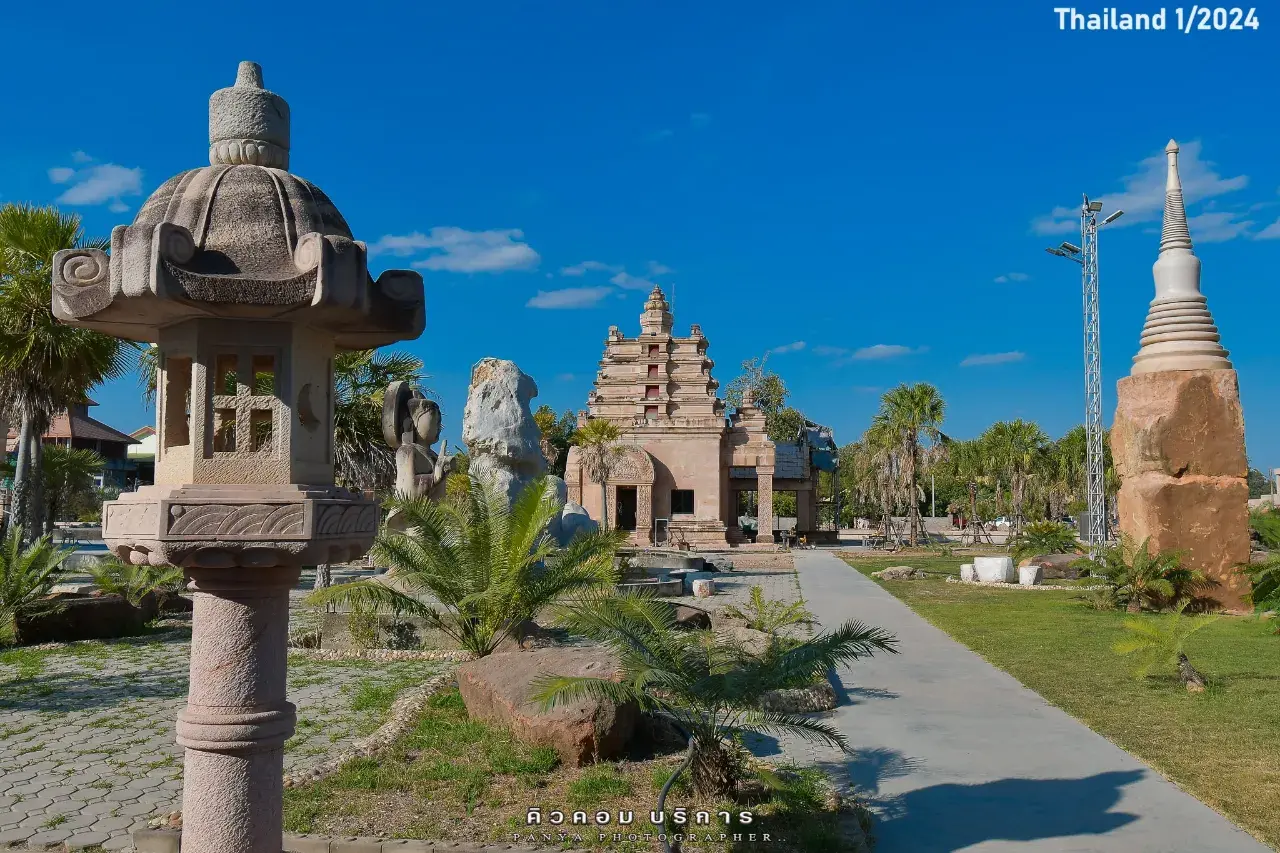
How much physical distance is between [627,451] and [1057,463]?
940 inches

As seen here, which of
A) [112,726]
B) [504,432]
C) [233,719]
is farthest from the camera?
[504,432]

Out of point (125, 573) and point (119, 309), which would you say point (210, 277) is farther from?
point (125, 573)

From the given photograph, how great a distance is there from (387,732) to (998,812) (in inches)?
168

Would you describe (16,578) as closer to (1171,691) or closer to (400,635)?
(400,635)

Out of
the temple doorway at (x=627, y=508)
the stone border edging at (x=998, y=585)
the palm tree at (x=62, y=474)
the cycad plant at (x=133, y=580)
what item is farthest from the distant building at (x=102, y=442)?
the stone border edging at (x=998, y=585)

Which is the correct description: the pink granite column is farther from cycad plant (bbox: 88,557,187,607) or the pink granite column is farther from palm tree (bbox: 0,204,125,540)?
palm tree (bbox: 0,204,125,540)

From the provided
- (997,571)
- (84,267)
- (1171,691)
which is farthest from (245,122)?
(997,571)

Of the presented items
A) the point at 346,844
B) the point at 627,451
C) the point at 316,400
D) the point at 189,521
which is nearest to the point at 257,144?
the point at 316,400

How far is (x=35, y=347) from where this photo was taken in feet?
52.2

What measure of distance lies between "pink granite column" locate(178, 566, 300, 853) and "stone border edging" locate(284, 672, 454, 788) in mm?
1821

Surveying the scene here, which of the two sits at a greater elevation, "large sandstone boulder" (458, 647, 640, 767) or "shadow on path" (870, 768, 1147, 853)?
"large sandstone boulder" (458, 647, 640, 767)

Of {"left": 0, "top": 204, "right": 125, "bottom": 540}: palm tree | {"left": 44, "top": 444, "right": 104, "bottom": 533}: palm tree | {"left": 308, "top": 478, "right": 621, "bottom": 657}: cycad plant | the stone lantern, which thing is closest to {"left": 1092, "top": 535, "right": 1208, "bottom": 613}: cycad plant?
{"left": 308, "top": 478, "right": 621, "bottom": 657}: cycad plant

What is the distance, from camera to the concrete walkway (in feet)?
17.1

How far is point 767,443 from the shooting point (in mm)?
40156
